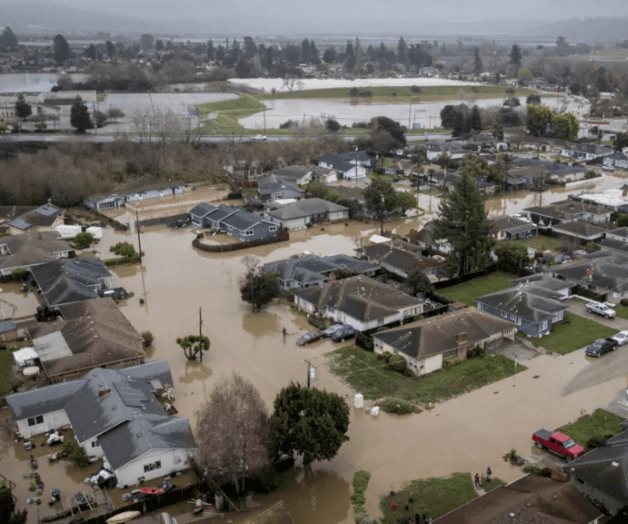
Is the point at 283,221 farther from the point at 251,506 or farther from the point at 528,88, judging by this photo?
the point at 528,88

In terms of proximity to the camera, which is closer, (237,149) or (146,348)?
(146,348)

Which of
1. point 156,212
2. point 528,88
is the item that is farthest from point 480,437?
point 528,88

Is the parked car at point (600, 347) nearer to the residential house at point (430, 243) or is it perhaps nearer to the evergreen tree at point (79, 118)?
the residential house at point (430, 243)

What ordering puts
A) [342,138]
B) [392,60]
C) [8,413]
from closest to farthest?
[8,413], [342,138], [392,60]

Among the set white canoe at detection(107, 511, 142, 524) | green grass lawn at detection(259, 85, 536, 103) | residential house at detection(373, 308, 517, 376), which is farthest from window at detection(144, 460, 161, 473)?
green grass lawn at detection(259, 85, 536, 103)

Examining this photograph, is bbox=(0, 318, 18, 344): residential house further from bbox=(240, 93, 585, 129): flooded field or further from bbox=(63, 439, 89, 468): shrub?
bbox=(240, 93, 585, 129): flooded field

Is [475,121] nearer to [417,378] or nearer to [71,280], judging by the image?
[71,280]
